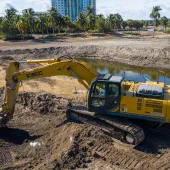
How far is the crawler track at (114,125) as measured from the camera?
34.8ft

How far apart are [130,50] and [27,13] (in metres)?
30.6

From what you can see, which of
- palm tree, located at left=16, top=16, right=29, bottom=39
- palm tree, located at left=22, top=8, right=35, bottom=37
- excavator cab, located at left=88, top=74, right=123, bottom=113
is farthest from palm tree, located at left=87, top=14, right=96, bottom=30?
excavator cab, located at left=88, top=74, right=123, bottom=113

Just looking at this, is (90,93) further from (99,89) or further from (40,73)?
(40,73)

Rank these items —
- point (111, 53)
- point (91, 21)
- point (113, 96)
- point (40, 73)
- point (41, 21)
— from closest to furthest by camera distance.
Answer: point (113, 96)
point (40, 73)
point (111, 53)
point (41, 21)
point (91, 21)

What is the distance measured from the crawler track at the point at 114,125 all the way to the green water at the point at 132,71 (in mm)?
12655

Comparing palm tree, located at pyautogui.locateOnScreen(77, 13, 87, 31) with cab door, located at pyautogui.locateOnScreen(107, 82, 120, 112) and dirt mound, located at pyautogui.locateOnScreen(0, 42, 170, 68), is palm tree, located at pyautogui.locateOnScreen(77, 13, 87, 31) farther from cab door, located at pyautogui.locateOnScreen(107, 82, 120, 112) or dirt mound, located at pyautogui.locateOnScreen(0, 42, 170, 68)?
cab door, located at pyautogui.locateOnScreen(107, 82, 120, 112)

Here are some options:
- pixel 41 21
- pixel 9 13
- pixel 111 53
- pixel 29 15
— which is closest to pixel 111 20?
pixel 41 21

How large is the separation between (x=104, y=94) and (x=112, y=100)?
1.40 ft

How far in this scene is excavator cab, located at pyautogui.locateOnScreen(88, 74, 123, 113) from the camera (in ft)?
36.3

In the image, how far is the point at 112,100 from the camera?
11.2 metres

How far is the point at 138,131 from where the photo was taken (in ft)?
35.0

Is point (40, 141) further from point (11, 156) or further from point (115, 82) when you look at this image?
point (115, 82)

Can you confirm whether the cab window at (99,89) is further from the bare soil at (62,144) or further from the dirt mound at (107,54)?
the dirt mound at (107,54)

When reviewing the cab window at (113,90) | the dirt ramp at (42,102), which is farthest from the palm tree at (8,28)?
the cab window at (113,90)
